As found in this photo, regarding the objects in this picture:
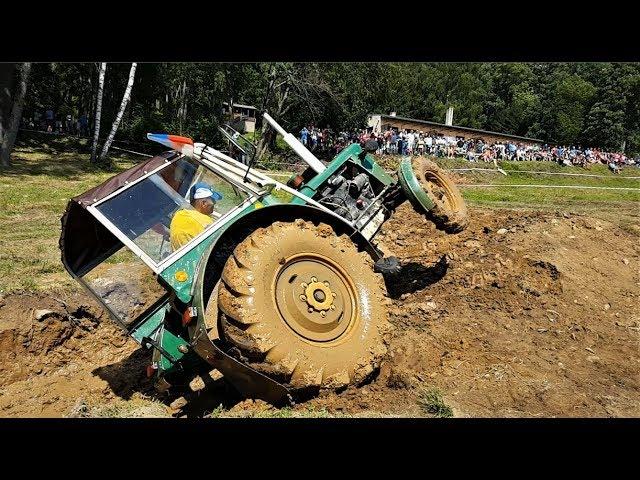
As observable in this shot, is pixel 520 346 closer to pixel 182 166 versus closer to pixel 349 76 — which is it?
pixel 182 166

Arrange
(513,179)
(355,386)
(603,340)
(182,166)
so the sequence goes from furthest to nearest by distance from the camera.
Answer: (513,179) < (603,340) < (182,166) < (355,386)

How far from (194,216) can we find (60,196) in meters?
11.3

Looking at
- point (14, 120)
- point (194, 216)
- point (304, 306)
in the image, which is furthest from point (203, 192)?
point (14, 120)

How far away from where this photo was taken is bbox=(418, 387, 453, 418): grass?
513 centimetres

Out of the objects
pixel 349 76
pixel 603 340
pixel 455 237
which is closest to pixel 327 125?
pixel 349 76

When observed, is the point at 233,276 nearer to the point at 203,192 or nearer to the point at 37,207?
the point at 203,192

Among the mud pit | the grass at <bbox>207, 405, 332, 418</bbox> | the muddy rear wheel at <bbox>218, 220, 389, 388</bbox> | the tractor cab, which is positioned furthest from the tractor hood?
the grass at <bbox>207, 405, 332, 418</bbox>

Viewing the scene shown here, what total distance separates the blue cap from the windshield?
2 cm

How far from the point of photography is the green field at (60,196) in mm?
9284

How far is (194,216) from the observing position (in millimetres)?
5250

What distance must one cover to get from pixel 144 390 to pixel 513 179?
18.3m

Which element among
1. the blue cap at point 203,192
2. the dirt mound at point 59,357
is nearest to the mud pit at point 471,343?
the dirt mound at point 59,357

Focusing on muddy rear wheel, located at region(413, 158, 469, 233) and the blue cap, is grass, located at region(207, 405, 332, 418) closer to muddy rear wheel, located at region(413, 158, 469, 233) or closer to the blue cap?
the blue cap

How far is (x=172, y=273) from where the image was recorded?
4820mm
